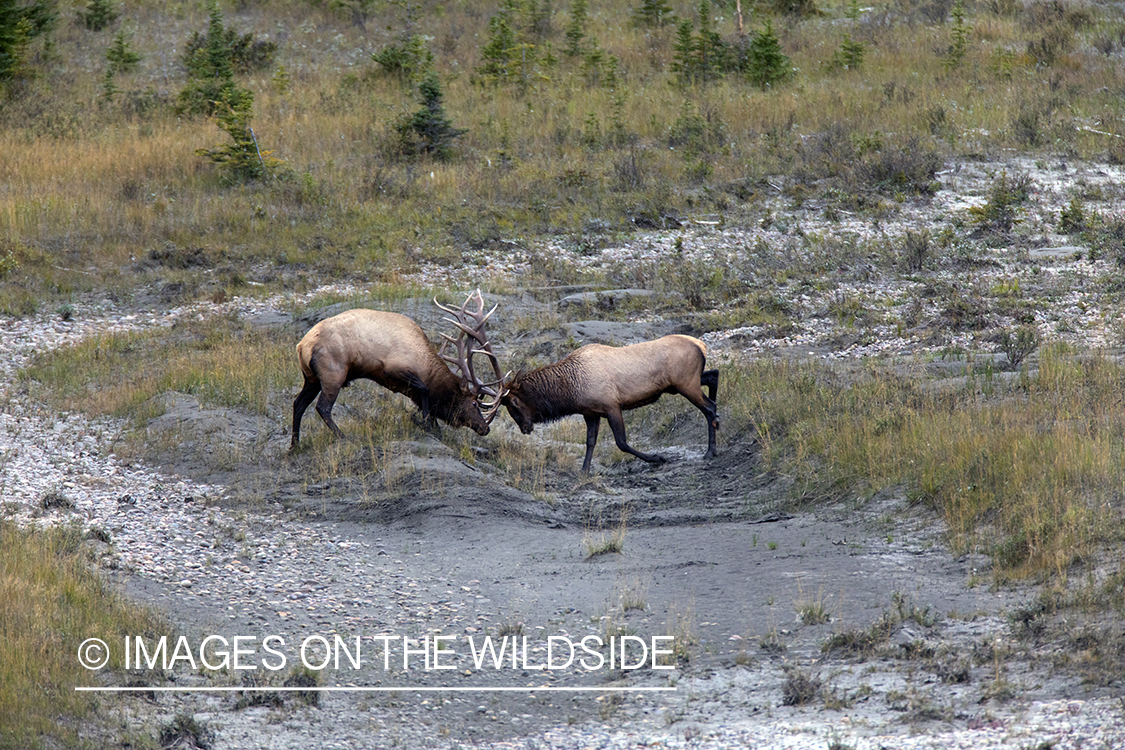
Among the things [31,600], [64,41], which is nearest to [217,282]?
[31,600]

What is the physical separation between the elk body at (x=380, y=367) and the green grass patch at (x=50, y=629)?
322 cm

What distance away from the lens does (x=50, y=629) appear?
7066mm

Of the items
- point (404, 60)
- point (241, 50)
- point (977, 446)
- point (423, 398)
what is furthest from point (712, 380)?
point (241, 50)

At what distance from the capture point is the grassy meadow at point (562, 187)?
31.0 feet

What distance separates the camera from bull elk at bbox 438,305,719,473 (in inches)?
464

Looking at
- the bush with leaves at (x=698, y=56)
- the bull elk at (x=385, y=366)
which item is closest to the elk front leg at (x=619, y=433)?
the bull elk at (x=385, y=366)

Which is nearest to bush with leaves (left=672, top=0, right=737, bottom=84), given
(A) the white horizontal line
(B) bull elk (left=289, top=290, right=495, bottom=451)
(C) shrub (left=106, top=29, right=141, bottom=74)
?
(C) shrub (left=106, top=29, right=141, bottom=74)

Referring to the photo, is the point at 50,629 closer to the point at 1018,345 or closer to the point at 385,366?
the point at 385,366

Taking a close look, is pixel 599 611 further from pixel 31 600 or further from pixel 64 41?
pixel 64 41

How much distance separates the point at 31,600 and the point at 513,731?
11.5 feet

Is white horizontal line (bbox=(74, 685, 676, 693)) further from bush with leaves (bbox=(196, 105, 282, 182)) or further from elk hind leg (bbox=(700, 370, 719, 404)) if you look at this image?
bush with leaves (bbox=(196, 105, 282, 182))

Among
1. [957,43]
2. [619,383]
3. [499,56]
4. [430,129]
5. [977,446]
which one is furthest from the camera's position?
[499,56]

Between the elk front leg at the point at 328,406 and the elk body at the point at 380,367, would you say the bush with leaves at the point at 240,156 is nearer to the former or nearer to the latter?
the elk body at the point at 380,367

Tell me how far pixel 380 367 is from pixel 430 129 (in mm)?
12915
